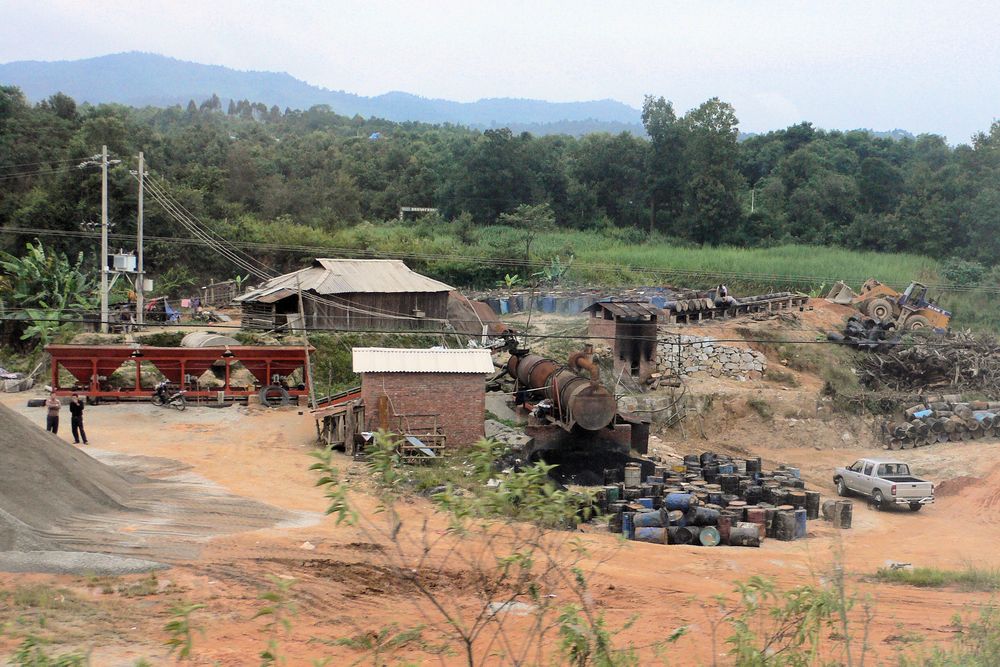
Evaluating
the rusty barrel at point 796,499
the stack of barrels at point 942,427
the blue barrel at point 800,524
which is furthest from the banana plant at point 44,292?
the stack of barrels at point 942,427

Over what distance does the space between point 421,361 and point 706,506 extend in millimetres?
8383

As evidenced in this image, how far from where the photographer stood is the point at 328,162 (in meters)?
70.6

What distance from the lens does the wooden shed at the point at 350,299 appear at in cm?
3559

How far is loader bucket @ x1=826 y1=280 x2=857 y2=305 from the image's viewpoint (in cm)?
4350

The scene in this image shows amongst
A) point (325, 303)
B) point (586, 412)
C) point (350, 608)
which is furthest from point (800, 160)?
point (350, 608)

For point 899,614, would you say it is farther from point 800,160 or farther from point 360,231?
point 800,160

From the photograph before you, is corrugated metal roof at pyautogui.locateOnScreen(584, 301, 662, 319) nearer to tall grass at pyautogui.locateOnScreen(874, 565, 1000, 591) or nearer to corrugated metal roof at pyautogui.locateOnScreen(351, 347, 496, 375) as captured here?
corrugated metal roof at pyautogui.locateOnScreen(351, 347, 496, 375)

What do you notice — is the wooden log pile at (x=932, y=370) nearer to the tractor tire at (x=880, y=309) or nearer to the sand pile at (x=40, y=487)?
the tractor tire at (x=880, y=309)

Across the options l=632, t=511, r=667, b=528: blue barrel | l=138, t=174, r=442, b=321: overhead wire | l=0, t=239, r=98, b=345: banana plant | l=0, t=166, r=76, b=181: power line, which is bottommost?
l=632, t=511, r=667, b=528: blue barrel

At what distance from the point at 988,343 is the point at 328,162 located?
159 feet

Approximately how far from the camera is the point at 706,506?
19891 mm

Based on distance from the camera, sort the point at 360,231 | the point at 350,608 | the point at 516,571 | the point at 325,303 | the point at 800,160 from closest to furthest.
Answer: the point at 350,608 < the point at 516,571 < the point at 325,303 < the point at 360,231 < the point at 800,160

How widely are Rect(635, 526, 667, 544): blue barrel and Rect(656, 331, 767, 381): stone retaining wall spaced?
14006mm

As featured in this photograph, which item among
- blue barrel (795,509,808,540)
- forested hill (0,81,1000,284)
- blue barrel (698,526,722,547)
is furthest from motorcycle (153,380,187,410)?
forested hill (0,81,1000,284)
